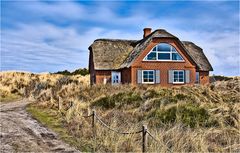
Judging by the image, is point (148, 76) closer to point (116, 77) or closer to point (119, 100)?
point (116, 77)

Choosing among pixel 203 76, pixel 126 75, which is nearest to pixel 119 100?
pixel 126 75

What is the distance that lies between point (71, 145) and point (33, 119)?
19.5 ft

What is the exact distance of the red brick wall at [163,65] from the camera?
32.7 meters

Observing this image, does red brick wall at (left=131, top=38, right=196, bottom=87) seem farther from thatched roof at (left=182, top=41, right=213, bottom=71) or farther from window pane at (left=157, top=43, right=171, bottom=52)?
thatched roof at (left=182, top=41, right=213, bottom=71)

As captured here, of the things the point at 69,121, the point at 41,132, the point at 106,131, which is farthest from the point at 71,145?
the point at 69,121

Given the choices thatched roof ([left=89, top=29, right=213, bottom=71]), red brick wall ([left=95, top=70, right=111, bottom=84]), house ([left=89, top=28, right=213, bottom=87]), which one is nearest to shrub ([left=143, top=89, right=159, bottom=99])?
house ([left=89, top=28, right=213, bottom=87])

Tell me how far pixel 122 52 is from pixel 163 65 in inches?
208

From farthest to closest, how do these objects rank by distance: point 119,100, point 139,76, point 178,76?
point 178,76
point 139,76
point 119,100

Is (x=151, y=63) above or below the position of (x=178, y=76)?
above

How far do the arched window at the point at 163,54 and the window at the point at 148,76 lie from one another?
4.03 ft

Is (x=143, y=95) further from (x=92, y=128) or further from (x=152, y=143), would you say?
(x=152, y=143)

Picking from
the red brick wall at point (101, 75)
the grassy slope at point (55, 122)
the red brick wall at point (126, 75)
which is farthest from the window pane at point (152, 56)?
the grassy slope at point (55, 122)

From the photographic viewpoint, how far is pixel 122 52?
1449 inches

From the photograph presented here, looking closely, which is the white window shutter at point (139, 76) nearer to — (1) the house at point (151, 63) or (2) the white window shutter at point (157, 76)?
(1) the house at point (151, 63)
